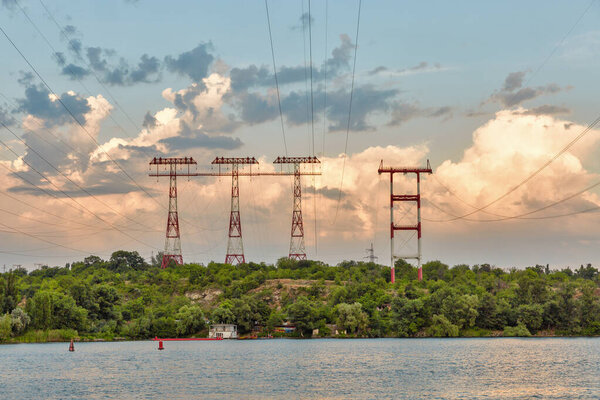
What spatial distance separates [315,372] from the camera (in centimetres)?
8438

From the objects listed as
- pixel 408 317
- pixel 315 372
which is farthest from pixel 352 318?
pixel 315 372

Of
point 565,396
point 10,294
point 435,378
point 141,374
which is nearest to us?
point 565,396

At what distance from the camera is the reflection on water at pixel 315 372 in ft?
220

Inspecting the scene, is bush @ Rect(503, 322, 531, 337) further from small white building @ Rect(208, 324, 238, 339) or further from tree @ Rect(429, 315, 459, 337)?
small white building @ Rect(208, 324, 238, 339)

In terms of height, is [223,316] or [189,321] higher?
[223,316]

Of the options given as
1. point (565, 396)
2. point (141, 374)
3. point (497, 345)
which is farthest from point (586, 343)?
point (141, 374)

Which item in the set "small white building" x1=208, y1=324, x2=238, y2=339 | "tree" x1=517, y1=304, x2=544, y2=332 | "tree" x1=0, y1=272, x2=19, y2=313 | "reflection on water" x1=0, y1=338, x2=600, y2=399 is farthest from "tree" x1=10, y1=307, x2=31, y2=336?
"tree" x1=517, y1=304, x2=544, y2=332

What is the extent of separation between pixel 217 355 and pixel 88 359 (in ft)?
67.7

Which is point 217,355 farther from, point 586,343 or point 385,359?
point 586,343

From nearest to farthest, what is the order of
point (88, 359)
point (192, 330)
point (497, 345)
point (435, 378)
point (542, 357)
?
point (435, 378) < point (542, 357) < point (88, 359) < point (497, 345) < point (192, 330)

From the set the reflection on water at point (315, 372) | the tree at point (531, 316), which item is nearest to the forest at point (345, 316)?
the tree at point (531, 316)

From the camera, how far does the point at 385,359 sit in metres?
100

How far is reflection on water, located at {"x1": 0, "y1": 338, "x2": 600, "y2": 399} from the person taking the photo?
66938mm

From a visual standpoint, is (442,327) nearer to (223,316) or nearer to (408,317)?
(408,317)
